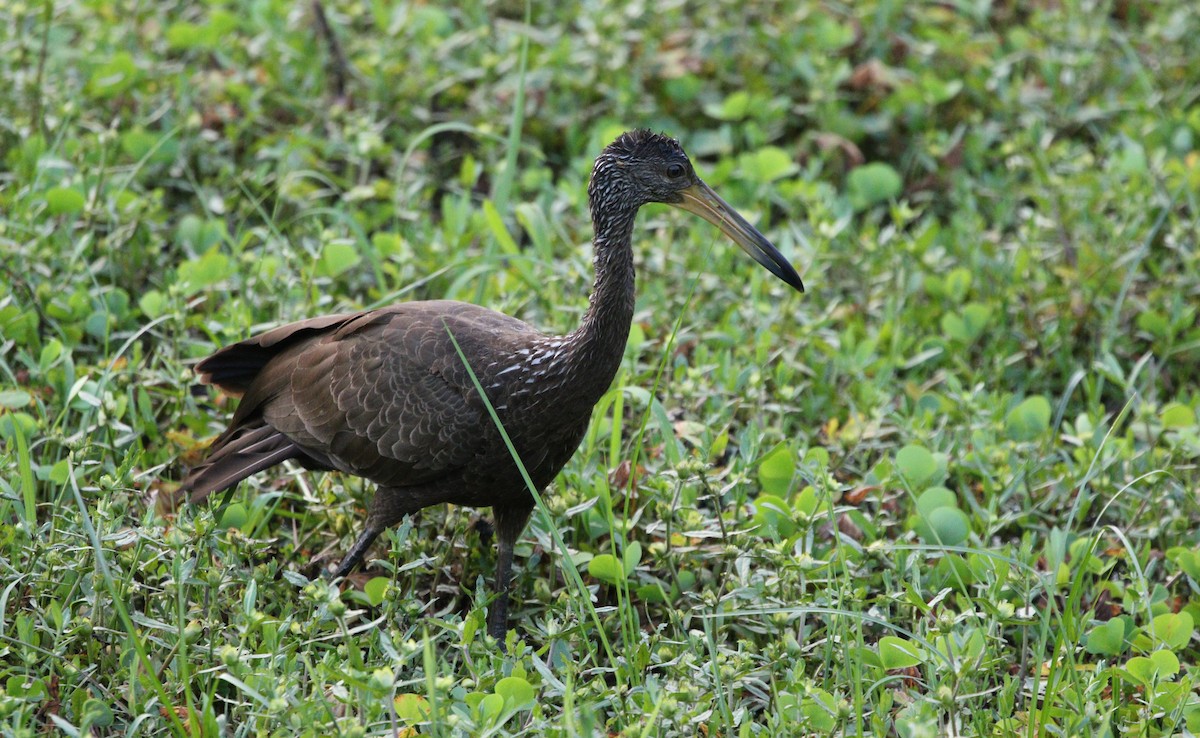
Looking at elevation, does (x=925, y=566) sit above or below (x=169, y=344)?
below

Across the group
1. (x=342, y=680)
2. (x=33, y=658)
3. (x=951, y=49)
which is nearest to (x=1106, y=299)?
(x=951, y=49)

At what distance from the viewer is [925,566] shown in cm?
447

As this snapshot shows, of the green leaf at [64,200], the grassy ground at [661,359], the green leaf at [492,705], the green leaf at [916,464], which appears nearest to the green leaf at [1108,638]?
the grassy ground at [661,359]

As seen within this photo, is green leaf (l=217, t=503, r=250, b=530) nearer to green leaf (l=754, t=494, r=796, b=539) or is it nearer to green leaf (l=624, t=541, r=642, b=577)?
green leaf (l=624, t=541, r=642, b=577)

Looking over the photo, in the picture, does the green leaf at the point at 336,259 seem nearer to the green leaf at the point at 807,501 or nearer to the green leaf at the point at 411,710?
the green leaf at the point at 807,501

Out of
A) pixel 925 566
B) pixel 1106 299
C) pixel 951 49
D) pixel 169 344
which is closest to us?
pixel 925 566

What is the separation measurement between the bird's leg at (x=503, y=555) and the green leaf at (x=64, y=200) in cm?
246

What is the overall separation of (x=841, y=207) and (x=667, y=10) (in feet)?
5.90

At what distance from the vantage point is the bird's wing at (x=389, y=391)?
4152 mm

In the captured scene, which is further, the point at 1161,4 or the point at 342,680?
the point at 1161,4

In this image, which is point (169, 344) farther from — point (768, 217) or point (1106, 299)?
point (1106, 299)

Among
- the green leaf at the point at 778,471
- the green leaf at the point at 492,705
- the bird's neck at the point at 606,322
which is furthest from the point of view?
the green leaf at the point at 778,471

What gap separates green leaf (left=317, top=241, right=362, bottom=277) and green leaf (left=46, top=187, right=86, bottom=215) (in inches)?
40.8

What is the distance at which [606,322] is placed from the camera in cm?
405
